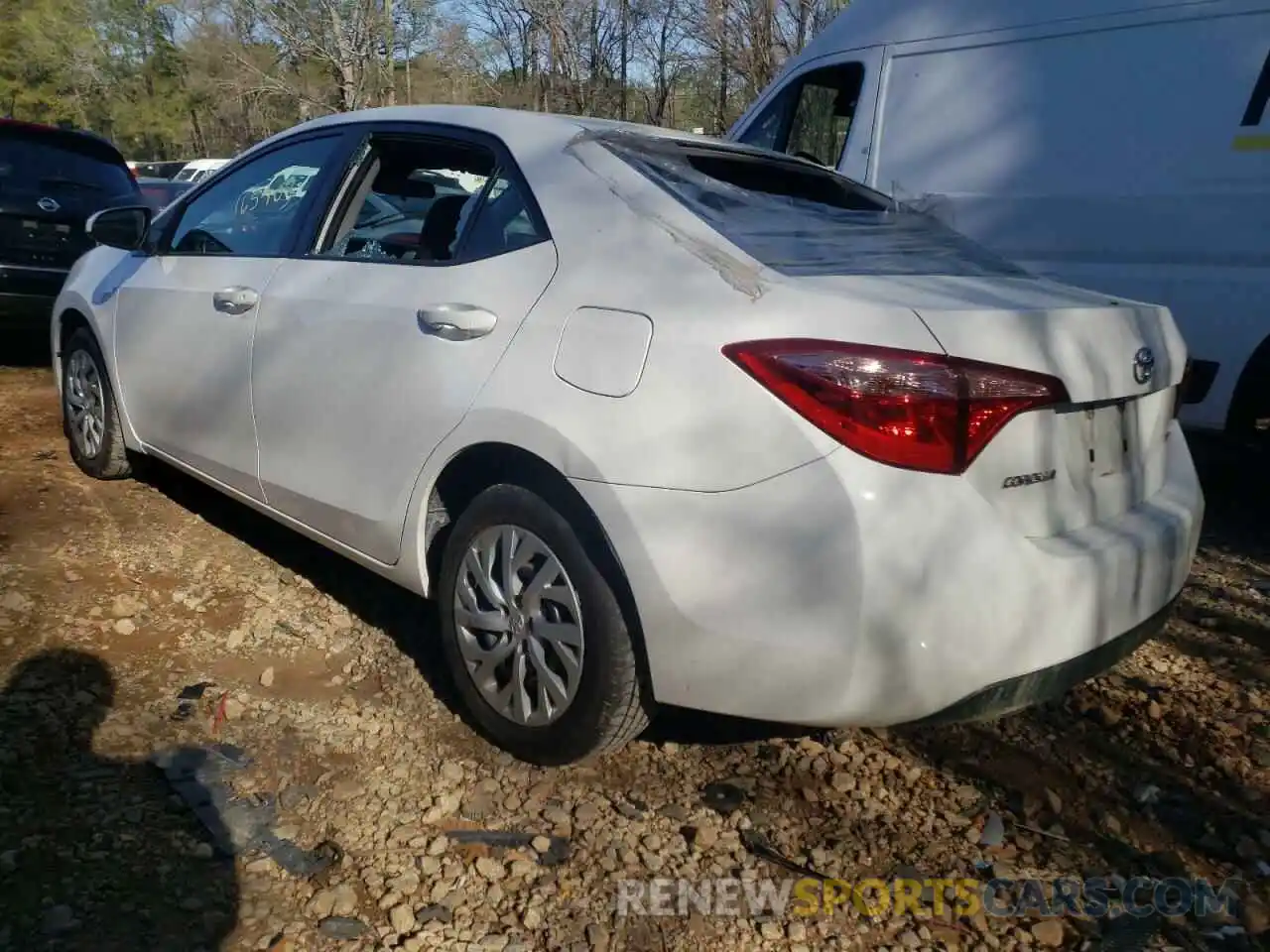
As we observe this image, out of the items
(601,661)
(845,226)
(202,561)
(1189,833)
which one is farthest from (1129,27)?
(202,561)

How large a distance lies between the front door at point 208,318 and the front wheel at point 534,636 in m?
1.16

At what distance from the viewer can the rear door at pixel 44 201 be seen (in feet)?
22.2

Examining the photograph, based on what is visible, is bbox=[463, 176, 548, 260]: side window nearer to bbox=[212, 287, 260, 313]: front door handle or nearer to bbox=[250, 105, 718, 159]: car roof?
bbox=[250, 105, 718, 159]: car roof

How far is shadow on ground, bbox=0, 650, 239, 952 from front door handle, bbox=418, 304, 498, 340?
1298mm

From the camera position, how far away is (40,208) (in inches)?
271

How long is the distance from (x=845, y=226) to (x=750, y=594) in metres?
1.18

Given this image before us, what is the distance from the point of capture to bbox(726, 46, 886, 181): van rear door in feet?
18.2

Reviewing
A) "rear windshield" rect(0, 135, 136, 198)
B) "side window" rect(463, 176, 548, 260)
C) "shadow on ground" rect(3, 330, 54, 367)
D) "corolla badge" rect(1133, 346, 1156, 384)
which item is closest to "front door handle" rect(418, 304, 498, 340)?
"side window" rect(463, 176, 548, 260)

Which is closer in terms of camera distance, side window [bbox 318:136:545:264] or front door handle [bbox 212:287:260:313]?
side window [bbox 318:136:545:264]

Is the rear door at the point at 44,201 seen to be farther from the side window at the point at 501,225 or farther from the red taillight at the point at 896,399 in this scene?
the red taillight at the point at 896,399

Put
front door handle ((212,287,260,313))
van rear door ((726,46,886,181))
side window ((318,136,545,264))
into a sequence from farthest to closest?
van rear door ((726,46,886,181)), front door handle ((212,287,260,313)), side window ((318,136,545,264))

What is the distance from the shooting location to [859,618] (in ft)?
6.52

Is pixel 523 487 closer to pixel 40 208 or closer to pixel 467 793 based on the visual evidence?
pixel 467 793

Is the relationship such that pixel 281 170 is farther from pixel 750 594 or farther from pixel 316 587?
pixel 750 594
